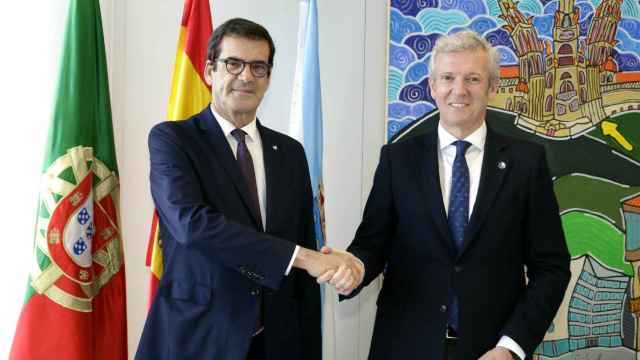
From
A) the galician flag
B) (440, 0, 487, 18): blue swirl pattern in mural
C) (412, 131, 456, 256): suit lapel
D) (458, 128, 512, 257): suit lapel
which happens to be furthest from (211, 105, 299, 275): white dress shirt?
(440, 0, 487, 18): blue swirl pattern in mural

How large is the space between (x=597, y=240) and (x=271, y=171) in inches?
83.0

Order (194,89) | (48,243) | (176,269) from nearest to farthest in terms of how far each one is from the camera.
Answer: (176,269)
(48,243)
(194,89)

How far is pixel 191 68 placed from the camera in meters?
2.54

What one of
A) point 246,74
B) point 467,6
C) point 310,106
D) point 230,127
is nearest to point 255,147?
point 230,127

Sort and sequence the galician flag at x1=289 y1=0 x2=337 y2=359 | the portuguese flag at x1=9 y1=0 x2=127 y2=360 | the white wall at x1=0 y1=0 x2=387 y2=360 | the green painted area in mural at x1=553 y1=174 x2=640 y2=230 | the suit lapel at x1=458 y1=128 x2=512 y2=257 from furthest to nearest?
A: the green painted area in mural at x1=553 y1=174 x2=640 y2=230, the white wall at x1=0 y1=0 x2=387 y2=360, the galician flag at x1=289 y1=0 x2=337 y2=359, the portuguese flag at x1=9 y1=0 x2=127 y2=360, the suit lapel at x1=458 y1=128 x2=512 y2=257

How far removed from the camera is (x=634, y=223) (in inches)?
118

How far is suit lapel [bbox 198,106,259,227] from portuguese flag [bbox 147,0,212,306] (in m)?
0.82

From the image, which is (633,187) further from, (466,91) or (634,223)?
(466,91)

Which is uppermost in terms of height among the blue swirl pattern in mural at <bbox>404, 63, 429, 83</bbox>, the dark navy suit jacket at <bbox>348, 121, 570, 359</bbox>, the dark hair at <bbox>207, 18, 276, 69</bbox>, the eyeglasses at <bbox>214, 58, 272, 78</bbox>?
the dark hair at <bbox>207, 18, 276, 69</bbox>

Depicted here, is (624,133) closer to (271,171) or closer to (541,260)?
(541,260)

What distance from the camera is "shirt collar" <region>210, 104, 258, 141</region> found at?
1.73m

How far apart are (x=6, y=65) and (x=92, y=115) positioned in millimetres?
518

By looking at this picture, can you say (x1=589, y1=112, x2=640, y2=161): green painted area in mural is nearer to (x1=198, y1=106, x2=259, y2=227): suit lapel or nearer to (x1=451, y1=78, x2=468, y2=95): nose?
(x1=451, y1=78, x2=468, y2=95): nose

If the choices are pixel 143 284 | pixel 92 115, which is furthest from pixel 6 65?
pixel 143 284
